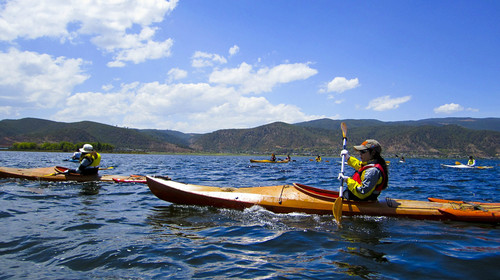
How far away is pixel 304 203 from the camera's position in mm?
7836

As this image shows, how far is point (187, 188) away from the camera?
891cm

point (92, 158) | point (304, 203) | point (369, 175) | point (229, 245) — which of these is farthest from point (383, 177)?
point (92, 158)

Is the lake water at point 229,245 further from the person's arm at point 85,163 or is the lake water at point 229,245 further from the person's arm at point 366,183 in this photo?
the person's arm at point 85,163

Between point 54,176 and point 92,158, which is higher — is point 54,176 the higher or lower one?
the lower one

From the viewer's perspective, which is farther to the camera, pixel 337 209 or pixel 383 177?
pixel 383 177

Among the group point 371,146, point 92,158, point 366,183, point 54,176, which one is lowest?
point 54,176

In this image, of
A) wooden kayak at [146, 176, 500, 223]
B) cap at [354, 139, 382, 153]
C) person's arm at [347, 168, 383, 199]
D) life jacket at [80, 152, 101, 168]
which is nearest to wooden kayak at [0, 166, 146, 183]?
life jacket at [80, 152, 101, 168]

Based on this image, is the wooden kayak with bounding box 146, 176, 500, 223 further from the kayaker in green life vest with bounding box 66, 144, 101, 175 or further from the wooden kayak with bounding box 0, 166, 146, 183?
the kayaker in green life vest with bounding box 66, 144, 101, 175

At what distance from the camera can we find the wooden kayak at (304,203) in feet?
24.1

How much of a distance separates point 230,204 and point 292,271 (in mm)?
4236

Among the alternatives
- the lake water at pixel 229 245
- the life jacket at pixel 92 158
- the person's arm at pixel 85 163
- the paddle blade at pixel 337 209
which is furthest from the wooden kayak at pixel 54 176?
the paddle blade at pixel 337 209

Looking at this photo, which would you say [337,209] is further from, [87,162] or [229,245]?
[87,162]

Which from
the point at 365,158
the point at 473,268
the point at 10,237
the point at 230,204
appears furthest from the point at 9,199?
the point at 473,268

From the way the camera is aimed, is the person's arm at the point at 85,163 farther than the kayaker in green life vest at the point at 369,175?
Yes
